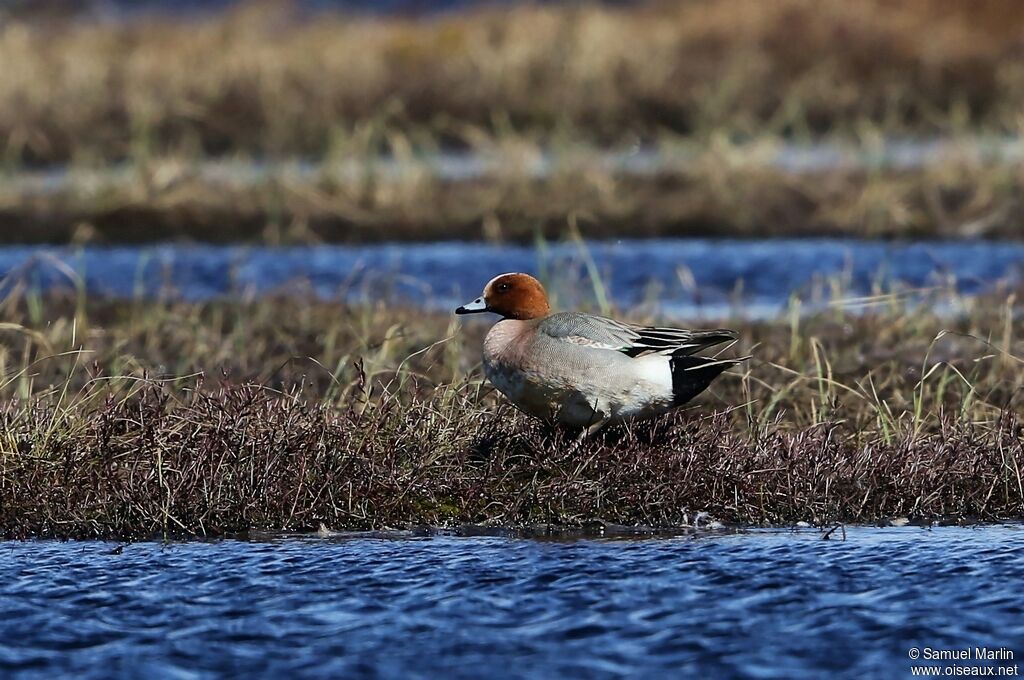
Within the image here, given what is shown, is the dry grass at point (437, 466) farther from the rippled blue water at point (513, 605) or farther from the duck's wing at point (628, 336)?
the duck's wing at point (628, 336)

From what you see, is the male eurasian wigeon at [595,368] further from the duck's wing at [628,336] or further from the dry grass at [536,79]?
the dry grass at [536,79]

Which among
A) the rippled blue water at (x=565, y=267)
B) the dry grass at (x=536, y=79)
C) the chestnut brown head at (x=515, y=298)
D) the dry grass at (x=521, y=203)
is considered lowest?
the chestnut brown head at (x=515, y=298)

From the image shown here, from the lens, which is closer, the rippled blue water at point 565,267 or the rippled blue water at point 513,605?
the rippled blue water at point 513,605

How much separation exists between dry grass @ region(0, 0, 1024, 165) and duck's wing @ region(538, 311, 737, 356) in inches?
376

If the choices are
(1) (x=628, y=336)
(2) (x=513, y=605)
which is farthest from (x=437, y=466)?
(2) (x=513, y=605)

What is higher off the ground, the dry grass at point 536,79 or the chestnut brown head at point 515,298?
the dry grass at point 536,79

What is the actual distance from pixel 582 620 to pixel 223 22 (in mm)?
18390

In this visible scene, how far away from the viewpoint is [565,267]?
10398 millimetres

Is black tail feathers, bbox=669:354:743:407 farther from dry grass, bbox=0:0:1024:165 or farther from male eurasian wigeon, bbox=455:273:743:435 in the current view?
dry grass, bbox=0:0:1024:165

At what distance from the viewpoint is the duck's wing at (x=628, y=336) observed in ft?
17.9

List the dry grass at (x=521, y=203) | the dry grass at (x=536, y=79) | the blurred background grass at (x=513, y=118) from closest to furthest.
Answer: the dry grass at (x=521, y=203) < the blurred background grass at (x=513, y=118) < the dry grass at (x=536, y=79)

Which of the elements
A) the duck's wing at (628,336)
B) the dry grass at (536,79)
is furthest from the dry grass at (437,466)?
the dry grass at (536,79)

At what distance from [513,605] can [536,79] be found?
14.0 metres

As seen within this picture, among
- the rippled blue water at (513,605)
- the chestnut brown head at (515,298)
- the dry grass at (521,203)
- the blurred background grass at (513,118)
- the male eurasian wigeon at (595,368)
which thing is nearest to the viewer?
the rippled blue water at (513,605)
